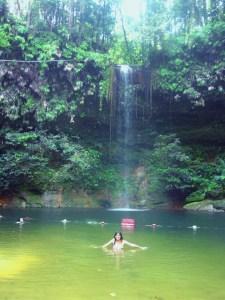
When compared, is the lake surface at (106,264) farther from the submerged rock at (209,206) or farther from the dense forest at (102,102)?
→ the dense forest at (102,102)

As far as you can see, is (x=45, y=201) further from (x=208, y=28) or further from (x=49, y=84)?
(x=208, y=28)

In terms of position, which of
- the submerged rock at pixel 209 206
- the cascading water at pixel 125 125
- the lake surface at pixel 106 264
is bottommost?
the submerged rock at pixel 209 206

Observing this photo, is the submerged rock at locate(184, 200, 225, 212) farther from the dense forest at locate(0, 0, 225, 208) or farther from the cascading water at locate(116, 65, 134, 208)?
the cascading water at locate(116, 65, 134, 208)

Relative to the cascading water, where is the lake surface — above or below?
below

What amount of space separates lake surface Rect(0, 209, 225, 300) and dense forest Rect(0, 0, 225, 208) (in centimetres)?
1068

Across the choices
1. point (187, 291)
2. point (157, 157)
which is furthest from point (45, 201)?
point (187, 291)

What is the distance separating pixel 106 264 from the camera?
10.8 m

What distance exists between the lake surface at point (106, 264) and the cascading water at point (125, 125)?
1235 centimetres

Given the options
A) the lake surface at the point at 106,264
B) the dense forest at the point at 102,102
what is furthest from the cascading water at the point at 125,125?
the lake surface at the point at 106,264

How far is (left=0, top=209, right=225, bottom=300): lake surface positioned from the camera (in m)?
8.19

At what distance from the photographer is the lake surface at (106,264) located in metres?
8.19

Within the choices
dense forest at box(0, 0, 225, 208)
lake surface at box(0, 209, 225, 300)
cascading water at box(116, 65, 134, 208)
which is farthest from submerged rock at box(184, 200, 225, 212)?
lake surface at box(0, 209, 225, 300)

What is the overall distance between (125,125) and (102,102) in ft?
7.39

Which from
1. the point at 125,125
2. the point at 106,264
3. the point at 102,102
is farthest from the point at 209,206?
the point at 106,264
